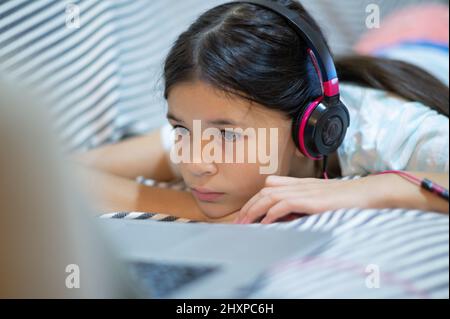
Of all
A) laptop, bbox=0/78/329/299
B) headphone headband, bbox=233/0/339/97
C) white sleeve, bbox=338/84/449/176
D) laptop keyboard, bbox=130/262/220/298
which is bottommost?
laptop keyboard, bbox=130/262/220/298

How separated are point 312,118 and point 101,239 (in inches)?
13.6

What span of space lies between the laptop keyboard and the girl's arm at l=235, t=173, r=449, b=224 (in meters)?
0.14

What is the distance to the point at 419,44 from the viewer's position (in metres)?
1.28

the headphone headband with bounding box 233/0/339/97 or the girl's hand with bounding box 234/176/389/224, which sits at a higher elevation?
the headphone headband with bounding box 233/0/339/97

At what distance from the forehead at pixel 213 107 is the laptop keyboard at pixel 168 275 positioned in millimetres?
242

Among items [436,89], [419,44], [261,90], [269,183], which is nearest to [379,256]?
[269,183]

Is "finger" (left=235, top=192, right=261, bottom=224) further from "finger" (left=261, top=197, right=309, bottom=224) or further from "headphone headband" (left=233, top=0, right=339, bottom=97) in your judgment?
"headphone headband" (left=233, top=0, right=339, bottom=97)

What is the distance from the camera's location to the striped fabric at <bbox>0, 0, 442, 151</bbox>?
87 centimetres

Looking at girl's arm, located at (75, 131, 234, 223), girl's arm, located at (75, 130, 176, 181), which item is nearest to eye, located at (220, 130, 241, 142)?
girl's arm, located at (75, 131, 234, 223)

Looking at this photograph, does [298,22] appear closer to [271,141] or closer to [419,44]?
[271,141]

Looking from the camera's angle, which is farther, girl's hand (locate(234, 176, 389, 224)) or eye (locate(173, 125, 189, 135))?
eye (locate(173, 125, 189, 135))

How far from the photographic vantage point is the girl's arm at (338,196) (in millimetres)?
630

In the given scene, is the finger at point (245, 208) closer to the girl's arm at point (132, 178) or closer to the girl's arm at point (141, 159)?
the girl's arm at point (132, 178)

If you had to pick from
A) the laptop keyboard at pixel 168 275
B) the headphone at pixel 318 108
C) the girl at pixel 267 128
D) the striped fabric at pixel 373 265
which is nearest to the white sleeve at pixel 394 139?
the girl at pixel 267 128
